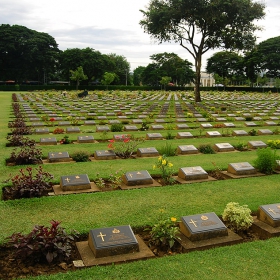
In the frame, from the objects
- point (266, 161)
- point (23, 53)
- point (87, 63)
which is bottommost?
point (266, 161)

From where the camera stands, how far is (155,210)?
548 cm

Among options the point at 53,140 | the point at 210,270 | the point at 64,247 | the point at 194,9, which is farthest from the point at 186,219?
the point at 194,9

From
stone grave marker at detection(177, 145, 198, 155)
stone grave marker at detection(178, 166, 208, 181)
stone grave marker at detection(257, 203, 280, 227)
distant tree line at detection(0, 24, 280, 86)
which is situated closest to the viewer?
stone grave marker at detection(257, 203, 280, 227)

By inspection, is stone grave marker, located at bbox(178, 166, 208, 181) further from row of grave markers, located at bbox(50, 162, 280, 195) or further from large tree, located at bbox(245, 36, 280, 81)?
large tree, located at bbox(245, 36, 280, 81)

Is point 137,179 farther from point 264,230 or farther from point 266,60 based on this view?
point 266,60

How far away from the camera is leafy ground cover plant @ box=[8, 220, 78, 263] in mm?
3729

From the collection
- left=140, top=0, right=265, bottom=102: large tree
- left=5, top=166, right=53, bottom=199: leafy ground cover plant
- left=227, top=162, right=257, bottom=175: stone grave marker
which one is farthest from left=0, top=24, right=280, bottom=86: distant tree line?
left=5, top=166, right=53, bottom=199: leafy ground cover plant

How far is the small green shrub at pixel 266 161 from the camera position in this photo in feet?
25.1

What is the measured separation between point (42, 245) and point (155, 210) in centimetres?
219

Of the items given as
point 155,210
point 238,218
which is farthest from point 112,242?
point 238,218

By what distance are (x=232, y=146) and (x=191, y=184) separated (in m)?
4.10

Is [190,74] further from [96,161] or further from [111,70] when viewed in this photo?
[96,161]

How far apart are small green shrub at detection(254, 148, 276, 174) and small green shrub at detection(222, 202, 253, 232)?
3.12m

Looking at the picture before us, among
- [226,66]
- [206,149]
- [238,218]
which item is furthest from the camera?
[226,66]
